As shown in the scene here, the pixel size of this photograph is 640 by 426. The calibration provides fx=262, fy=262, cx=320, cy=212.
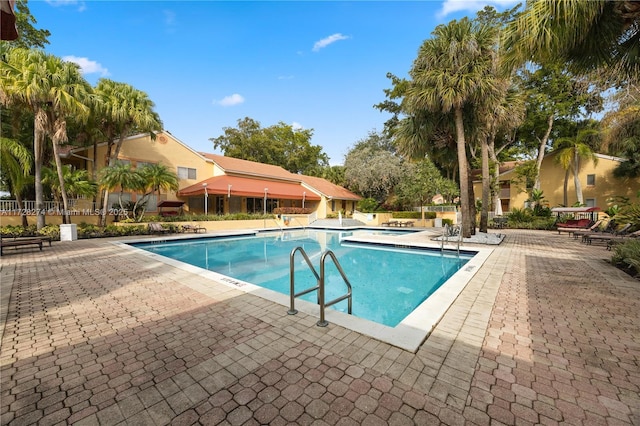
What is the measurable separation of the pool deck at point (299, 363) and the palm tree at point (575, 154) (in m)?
28.8

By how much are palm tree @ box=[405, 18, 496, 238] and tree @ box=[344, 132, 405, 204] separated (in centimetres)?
1626

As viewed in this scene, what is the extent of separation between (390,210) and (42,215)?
29830 mm

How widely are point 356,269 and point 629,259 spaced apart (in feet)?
25.7

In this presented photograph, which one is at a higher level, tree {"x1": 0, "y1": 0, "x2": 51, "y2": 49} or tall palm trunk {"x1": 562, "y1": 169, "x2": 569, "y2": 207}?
tree {"x1": 0, "y1": 0, "x2": 51, "y2": 49}

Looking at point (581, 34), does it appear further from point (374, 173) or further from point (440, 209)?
→ point (374, 173)

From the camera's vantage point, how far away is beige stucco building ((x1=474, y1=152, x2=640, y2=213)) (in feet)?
87.5

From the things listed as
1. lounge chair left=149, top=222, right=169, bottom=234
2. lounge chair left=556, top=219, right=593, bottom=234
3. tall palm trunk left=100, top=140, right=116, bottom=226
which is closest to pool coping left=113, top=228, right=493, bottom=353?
lounge chair left=149, top=222, right=169, bottom=234

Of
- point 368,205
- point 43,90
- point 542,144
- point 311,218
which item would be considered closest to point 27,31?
point 43,90

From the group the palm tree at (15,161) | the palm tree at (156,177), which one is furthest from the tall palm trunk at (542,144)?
the palm tree at (15,161)

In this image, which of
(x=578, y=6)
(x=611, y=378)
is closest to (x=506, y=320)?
(x=611, y=378)

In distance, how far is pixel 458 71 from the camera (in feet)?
42.3

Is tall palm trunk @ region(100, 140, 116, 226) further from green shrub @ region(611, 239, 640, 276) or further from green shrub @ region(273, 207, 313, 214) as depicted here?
green shrub @ region(611, 239, 640, 276)

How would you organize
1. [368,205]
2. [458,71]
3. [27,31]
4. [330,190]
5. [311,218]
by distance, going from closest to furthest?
1. [458,71]
2. [27,31]
3. [311,218]
4. [368,205]
5. [330,190]

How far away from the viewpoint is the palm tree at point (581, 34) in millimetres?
5863
